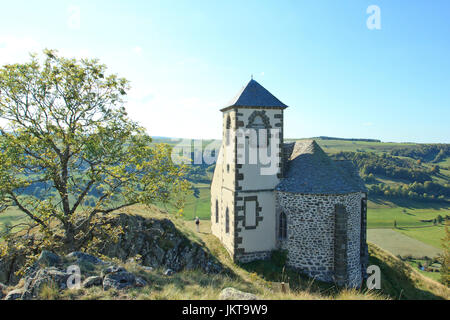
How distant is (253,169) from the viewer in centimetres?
1878

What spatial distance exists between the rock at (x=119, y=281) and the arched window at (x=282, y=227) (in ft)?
40.9

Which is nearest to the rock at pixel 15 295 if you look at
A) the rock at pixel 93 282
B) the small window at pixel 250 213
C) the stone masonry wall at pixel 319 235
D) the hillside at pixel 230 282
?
the hillside at pixel 230 282

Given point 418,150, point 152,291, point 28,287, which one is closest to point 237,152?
point 152,291

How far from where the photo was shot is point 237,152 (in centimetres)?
1838

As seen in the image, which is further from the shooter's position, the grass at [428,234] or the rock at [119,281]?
the grass at [428,234]

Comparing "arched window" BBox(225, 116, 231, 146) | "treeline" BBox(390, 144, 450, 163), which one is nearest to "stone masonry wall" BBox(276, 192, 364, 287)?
"arched window" BBox(225, 116, 231, 146)

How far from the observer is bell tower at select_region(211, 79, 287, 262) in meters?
18.4

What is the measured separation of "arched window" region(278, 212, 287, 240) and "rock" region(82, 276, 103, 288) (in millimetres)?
13165

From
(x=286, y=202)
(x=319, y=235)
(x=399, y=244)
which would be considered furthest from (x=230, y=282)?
(x=399, y=244)

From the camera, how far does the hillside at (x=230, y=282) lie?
7402mm

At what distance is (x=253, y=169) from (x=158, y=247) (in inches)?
321

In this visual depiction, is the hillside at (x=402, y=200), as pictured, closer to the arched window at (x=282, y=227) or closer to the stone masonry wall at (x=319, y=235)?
the arched window at (x=282, y=227)

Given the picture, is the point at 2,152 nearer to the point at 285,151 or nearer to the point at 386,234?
the point at 285,151
